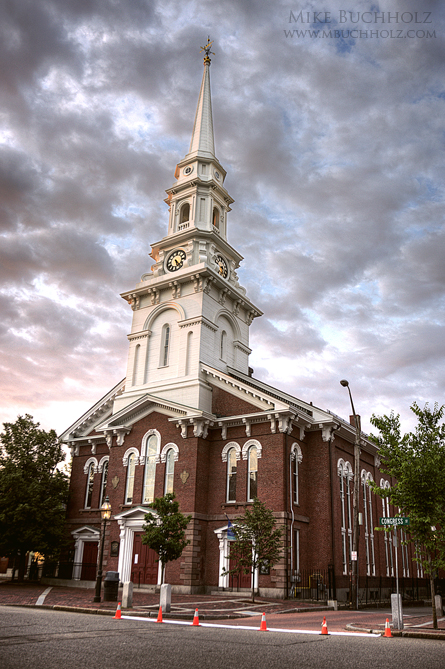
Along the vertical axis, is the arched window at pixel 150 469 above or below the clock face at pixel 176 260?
below

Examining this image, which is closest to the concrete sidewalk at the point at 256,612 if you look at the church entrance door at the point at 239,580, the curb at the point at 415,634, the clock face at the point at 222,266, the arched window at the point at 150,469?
the curb at the point at 415,634

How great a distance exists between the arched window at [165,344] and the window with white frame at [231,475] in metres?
8.16

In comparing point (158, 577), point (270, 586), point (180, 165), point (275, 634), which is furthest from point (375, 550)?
point (180, 165)

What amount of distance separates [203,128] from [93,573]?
3609 cm

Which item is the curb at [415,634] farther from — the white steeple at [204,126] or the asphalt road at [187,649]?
the white steeple at [204,126]

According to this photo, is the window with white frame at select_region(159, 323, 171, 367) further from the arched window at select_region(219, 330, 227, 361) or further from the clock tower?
the arched window at select_region(219, 330, 227, 361)

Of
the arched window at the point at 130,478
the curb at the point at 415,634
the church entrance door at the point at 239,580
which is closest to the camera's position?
the curb at the point at 415,634

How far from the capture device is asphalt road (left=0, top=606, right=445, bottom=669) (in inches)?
347

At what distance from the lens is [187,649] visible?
10.2 meters

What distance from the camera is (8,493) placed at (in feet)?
112

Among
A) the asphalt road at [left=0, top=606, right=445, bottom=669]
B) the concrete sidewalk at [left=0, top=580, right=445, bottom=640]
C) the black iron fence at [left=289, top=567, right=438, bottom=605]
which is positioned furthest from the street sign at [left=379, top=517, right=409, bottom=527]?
the black iron fence at [left=289, top=567, right=438, bottom=605]

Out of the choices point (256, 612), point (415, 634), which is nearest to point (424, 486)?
point (415, 634)

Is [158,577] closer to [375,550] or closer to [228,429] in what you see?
[228,429]

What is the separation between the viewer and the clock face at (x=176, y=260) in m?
40.7
